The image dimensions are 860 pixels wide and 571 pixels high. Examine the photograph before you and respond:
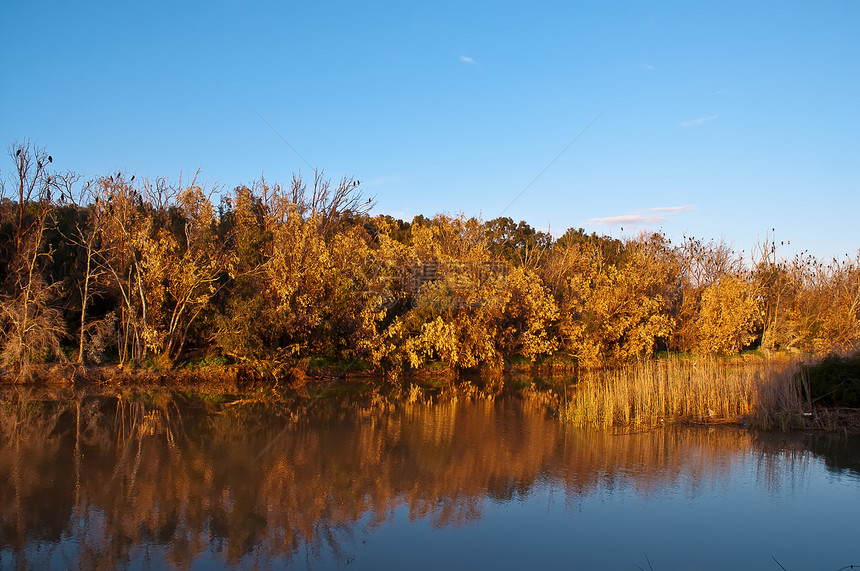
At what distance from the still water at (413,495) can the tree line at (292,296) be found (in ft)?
20.6

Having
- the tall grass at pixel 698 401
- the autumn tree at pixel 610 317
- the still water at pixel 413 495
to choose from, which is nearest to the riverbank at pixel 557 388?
the tall grass at pixel 698 401

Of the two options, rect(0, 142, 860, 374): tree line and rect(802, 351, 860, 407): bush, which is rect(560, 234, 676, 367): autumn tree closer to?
rect(0, 142, 860, 374): tree line

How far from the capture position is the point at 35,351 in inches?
750

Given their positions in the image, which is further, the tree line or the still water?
the tree line

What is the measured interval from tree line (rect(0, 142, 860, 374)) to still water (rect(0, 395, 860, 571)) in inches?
247

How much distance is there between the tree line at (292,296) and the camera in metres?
20.9

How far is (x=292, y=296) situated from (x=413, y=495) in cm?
1390

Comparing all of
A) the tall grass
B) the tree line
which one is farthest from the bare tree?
the tall grass

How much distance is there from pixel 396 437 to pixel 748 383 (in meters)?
9.89

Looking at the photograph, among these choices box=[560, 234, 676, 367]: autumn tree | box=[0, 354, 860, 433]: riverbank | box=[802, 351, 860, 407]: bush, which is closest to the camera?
box=[802, 351, 860, 407]: bush

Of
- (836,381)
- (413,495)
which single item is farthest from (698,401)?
(413,495)

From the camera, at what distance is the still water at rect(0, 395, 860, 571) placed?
7.62 meters

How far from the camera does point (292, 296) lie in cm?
2252

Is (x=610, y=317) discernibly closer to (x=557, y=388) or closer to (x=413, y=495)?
(x=557, y=388)
